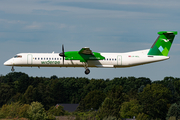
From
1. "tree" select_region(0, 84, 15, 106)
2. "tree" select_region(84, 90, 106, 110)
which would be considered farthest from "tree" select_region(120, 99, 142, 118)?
"tree" select_region(0, 84, 15, 106)

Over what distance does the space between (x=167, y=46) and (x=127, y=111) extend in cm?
5341

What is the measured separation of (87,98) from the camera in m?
114

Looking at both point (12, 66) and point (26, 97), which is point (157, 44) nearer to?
point (12, 66)

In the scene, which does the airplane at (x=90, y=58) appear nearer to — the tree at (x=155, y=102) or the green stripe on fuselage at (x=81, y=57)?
the green stripe on fuselage at (x=81, y=57)

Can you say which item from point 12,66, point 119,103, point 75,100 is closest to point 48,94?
point 75,100

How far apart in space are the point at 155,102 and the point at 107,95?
58.3 ft

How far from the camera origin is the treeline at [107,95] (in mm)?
95938

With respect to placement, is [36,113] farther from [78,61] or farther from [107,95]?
[78,61]

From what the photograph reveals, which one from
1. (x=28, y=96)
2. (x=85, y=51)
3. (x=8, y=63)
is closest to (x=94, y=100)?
(x=28, y=96)

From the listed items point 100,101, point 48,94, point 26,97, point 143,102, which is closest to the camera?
point 143,102

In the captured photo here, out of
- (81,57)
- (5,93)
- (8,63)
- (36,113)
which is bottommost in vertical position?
(36,113)

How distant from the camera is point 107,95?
10825cm

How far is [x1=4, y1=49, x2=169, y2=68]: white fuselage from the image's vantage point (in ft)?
150

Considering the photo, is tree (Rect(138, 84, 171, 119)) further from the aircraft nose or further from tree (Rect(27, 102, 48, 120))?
the aircraft nose
